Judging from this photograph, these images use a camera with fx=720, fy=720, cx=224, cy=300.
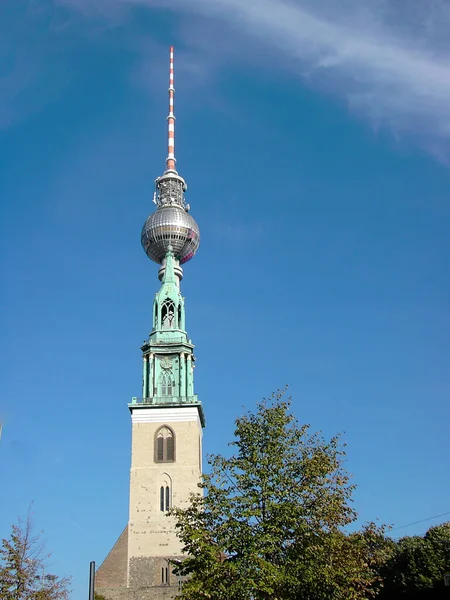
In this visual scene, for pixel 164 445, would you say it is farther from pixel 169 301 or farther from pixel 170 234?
pixel 170 234

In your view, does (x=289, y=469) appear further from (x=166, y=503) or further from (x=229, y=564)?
(x=166, y=503)

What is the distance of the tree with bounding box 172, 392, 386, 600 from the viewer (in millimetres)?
26516

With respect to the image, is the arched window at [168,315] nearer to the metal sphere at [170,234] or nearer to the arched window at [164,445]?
the metal sphere at [170,234]

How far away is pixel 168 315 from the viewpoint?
227 feet

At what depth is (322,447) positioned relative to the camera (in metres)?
29.9

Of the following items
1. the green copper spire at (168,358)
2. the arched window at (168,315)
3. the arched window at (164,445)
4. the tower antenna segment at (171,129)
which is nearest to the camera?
the arched window at (164,445)

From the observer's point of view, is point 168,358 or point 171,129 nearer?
point 168,358

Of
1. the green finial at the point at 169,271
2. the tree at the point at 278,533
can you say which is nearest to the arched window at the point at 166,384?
the green finial at the point at 169,271

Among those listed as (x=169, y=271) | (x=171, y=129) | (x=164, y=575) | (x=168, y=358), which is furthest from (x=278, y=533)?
(x=171, y=129)

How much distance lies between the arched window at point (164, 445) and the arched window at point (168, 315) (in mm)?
11482

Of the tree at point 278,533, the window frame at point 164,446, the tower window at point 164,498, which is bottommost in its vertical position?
the tree at point 278,533

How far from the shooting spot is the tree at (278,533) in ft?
87.0

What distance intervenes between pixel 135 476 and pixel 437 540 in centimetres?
2822

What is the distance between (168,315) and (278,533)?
43.1 meters
